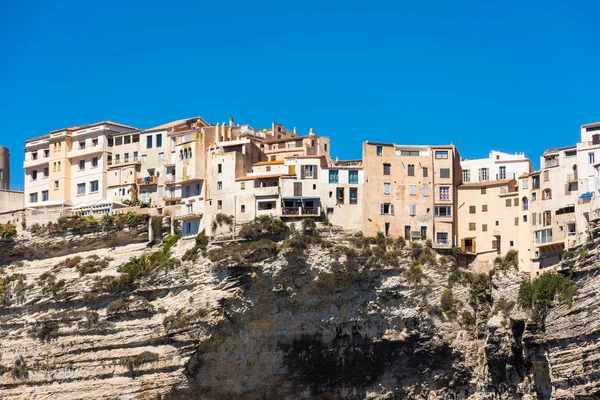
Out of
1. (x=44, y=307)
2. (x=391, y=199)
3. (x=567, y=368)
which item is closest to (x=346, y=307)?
(x=391, y=199)

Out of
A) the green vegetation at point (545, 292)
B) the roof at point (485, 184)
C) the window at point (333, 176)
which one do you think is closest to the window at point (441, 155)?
the roof at point (485, 184)

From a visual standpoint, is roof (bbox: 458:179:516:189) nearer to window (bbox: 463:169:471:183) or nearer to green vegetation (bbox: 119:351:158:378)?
window (bbox: 463:169:471:183)

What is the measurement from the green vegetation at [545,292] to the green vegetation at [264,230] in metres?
13.5

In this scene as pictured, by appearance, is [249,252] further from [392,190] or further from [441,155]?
[441,155]

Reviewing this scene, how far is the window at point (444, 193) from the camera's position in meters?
78.2

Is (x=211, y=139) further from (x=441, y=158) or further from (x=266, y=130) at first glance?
(x=441, y=158)

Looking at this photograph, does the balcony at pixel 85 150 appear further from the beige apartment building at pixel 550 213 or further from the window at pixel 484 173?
the beige apartment building at pixel 550 213

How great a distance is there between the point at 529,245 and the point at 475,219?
4.29m

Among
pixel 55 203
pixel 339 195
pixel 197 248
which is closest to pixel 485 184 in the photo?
pixel 339 195

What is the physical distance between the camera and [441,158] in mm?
78938

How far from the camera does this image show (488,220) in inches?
3056

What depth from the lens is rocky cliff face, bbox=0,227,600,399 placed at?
73.3 metres

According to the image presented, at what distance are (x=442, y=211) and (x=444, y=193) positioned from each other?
1079mm

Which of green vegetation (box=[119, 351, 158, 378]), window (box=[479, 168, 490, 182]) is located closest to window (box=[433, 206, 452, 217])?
window (box=[479, 168, 490, 182])
